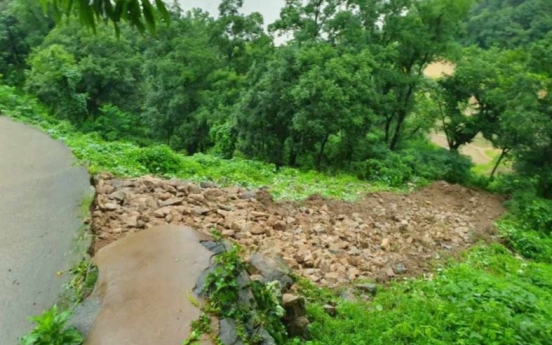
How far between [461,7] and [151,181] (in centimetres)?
1252

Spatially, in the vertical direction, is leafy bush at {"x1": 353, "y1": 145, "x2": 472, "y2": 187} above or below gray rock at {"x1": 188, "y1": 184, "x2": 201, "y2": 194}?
below

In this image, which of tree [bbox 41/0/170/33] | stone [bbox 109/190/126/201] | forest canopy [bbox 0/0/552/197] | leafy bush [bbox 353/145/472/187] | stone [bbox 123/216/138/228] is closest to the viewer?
tree [bbox 41/0/170/33]

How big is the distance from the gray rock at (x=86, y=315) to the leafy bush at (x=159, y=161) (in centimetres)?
476

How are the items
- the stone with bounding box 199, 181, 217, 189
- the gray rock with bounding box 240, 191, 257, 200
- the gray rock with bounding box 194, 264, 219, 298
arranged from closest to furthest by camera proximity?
1. the gray rock with bounding box 194, 264, 219, 298
2. the gray rock with bounding box 240, 191, 257, 200
3. the stone with bounding box 199, 181, 217, 189

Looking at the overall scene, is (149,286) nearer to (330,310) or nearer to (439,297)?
(330,310)

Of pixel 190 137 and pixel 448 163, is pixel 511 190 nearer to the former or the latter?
pixel 448 163

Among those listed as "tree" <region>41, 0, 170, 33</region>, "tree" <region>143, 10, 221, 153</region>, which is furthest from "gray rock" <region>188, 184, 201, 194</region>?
"tree" <region>143, 10, 221, 153</region>

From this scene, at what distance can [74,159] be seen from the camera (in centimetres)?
687

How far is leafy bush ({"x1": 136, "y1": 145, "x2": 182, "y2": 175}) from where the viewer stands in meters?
7.71

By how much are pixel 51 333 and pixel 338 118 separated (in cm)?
930

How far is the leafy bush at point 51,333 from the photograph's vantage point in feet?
8.27

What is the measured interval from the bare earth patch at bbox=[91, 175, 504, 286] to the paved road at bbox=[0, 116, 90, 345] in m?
0.32

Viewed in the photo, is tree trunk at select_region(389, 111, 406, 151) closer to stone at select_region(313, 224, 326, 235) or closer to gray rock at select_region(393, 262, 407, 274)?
stone at select_region(313, 224, 326, 235)

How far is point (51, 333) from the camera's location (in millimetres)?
2570
